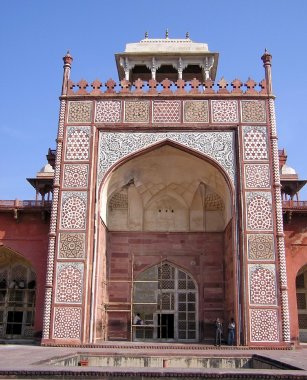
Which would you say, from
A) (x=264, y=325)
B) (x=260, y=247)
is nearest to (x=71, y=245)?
(x=260, y=247)

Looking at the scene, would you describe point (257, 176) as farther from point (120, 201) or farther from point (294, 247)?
point (120, 201)

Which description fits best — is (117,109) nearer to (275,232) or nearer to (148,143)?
(148,143)

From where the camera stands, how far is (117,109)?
508 inches

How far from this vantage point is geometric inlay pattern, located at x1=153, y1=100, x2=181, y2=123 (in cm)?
1277

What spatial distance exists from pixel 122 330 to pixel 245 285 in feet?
13.1

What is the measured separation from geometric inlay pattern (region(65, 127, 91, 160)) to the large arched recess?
0.85 m

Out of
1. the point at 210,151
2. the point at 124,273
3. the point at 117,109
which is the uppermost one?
the point at 117,109

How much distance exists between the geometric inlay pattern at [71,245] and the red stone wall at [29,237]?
1811 mm

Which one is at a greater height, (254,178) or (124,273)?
(254,178)

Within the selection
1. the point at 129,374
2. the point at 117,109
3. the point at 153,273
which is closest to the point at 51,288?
the point at 153,273

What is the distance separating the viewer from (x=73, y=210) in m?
12.0

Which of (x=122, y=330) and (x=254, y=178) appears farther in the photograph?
(x=122, y=330)

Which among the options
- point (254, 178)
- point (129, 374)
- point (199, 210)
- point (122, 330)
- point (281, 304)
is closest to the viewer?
point (129, 374)

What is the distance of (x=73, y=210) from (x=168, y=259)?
11.7ft
